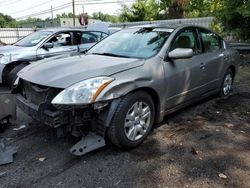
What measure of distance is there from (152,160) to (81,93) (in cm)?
117

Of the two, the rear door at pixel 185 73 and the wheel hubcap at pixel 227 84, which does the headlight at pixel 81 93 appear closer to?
the rear door at pixel 185 73

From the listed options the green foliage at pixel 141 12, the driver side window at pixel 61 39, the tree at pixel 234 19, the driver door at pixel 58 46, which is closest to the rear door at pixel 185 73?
the driver door at pixel 58 46

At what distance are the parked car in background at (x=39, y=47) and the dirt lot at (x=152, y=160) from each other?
11.0 ft

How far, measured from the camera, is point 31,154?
3844mm

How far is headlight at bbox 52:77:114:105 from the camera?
11.0 feet

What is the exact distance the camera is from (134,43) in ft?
15.3

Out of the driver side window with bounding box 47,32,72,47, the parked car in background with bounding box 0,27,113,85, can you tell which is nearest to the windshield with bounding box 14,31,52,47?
the parked car in background with bounding box 0,27,113,85

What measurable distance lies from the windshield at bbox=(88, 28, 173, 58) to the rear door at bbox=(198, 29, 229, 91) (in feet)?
3.05

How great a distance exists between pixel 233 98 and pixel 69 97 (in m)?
4.03

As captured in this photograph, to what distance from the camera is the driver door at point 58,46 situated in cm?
810

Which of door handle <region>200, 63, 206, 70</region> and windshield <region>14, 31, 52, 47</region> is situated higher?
windshield <region>14, 31, 52, 47</region>

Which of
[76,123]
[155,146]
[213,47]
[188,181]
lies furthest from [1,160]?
[213,47]

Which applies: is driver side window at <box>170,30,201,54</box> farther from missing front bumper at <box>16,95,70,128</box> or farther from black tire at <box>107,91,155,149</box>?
missing front bumper at <box>16,95,70,128</box>

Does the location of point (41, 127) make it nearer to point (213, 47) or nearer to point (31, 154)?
point (31, 154)
